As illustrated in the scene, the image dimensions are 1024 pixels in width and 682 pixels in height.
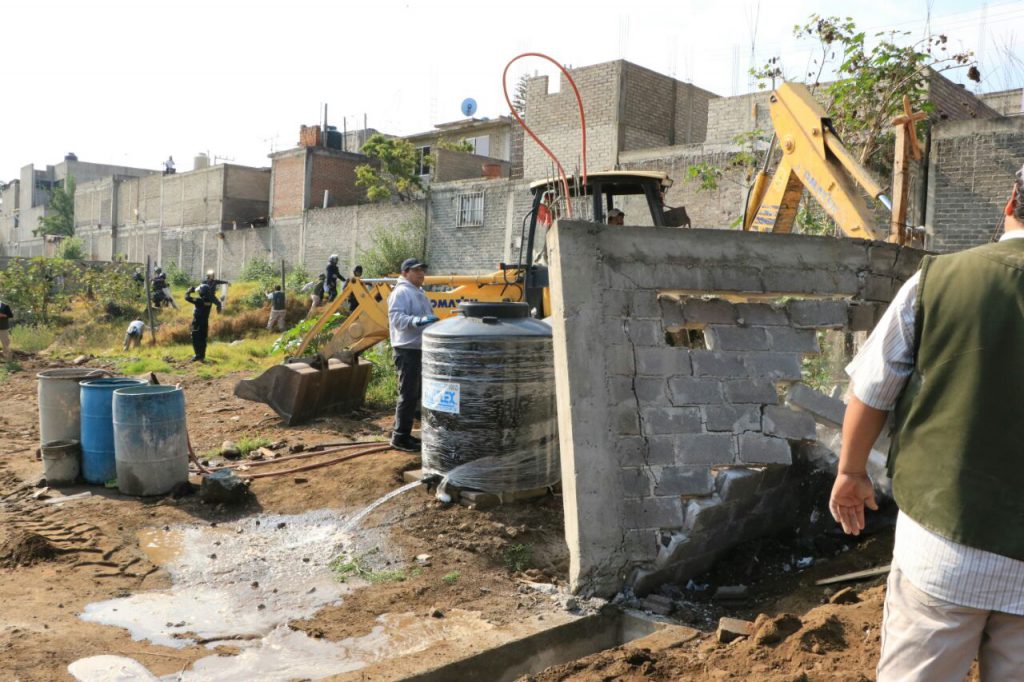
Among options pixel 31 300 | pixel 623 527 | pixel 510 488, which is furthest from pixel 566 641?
pixel 31 300

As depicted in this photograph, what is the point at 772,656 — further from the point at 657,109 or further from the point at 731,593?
the point at 657,109

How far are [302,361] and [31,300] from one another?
15521 mm

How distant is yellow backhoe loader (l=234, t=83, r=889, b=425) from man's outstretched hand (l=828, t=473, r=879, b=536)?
320cm

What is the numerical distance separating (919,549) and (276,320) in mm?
18876

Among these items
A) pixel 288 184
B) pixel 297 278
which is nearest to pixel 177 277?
pixel 288 184

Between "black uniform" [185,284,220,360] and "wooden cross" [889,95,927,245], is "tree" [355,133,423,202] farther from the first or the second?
"wooden cross" [889,95,927,245]

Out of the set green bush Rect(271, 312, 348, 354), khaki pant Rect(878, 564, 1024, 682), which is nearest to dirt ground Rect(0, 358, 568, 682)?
khaki pant Rect(878, 564, 1024, 682)

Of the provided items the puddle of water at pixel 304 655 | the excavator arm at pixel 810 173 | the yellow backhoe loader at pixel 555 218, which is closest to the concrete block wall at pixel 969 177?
the yellow backhoe loader at pixel 555 218

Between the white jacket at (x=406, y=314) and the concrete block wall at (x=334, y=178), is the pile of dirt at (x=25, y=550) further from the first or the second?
the concrete block wall at (x=334, y=178)

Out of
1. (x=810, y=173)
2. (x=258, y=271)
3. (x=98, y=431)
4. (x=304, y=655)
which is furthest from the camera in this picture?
(x=258, y=271)

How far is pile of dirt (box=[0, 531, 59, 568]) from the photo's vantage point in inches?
195

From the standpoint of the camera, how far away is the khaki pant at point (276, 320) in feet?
64.3

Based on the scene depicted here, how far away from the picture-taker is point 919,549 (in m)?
2.11

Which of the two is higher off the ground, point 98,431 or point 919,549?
point 919,549
